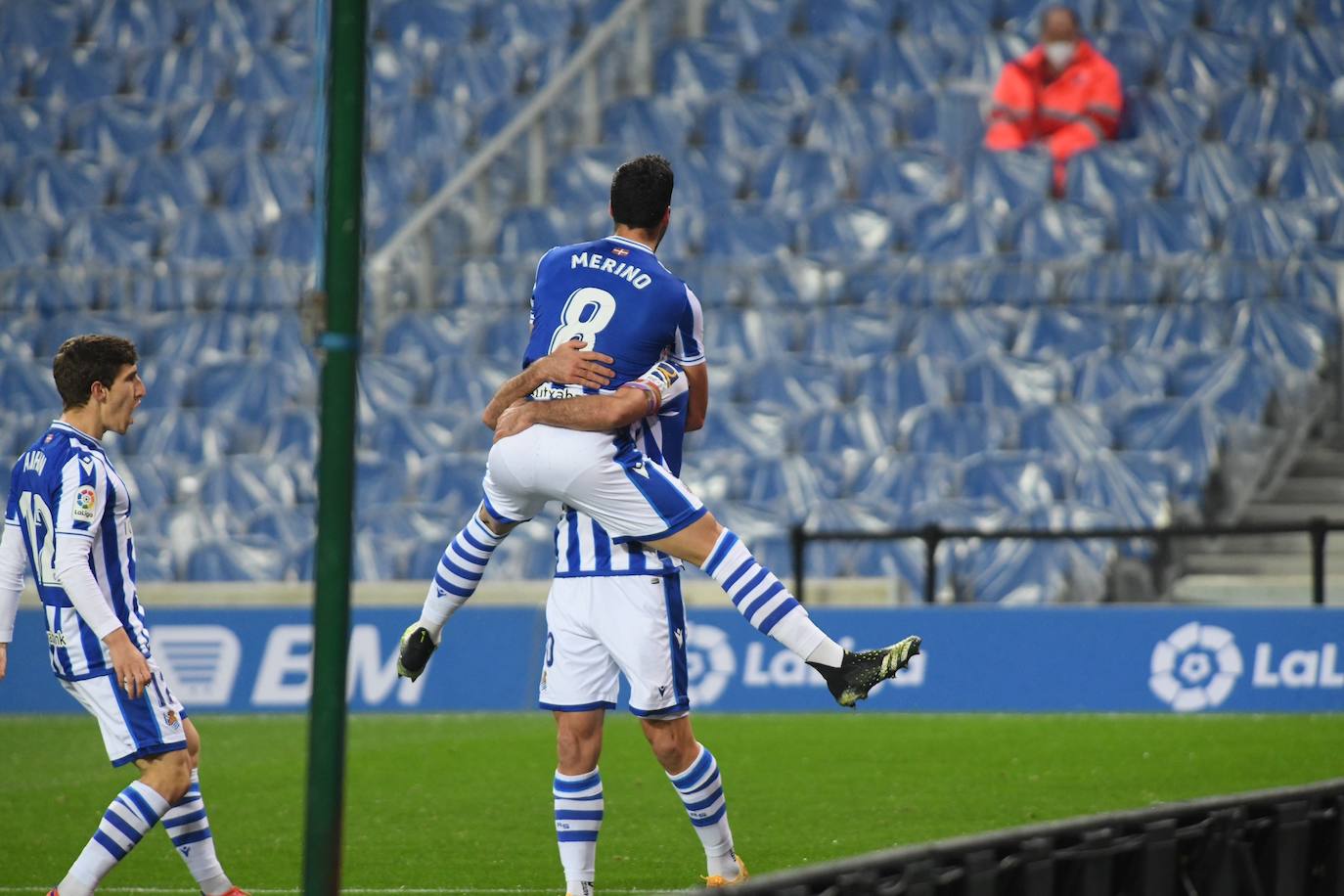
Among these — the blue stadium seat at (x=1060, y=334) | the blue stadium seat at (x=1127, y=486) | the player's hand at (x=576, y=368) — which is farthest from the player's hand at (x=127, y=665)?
the blue stadium seat at (x=1060, y=334)

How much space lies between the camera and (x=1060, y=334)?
14734 mm

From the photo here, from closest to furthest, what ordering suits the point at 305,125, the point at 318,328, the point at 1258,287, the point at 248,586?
the point at 318,328, the point at 248,586, the point at 1258,287, the point at 305,125

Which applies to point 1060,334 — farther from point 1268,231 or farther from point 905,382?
point 1268,231

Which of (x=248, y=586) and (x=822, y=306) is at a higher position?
(x=822, y=306)

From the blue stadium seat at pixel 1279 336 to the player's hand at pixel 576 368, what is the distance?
1004 cm

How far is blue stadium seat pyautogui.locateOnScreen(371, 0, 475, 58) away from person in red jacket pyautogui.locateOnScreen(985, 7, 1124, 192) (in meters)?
5.72

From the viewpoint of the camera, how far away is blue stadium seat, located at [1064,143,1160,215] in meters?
15.5

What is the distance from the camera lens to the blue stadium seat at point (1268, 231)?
48.5 feet

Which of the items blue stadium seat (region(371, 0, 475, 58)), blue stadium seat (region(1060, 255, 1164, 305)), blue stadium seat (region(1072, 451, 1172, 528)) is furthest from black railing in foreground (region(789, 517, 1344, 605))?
blue stadium seat (region(371, 0, 475, 58))

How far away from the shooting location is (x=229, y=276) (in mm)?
16766

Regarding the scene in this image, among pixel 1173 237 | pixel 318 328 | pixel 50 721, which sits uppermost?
pixel 1173 237

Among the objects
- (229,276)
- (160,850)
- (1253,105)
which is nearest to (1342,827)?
(160,850)

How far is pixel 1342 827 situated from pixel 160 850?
180 inches

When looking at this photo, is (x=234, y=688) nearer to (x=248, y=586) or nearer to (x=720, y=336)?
(x=248, y=586)
